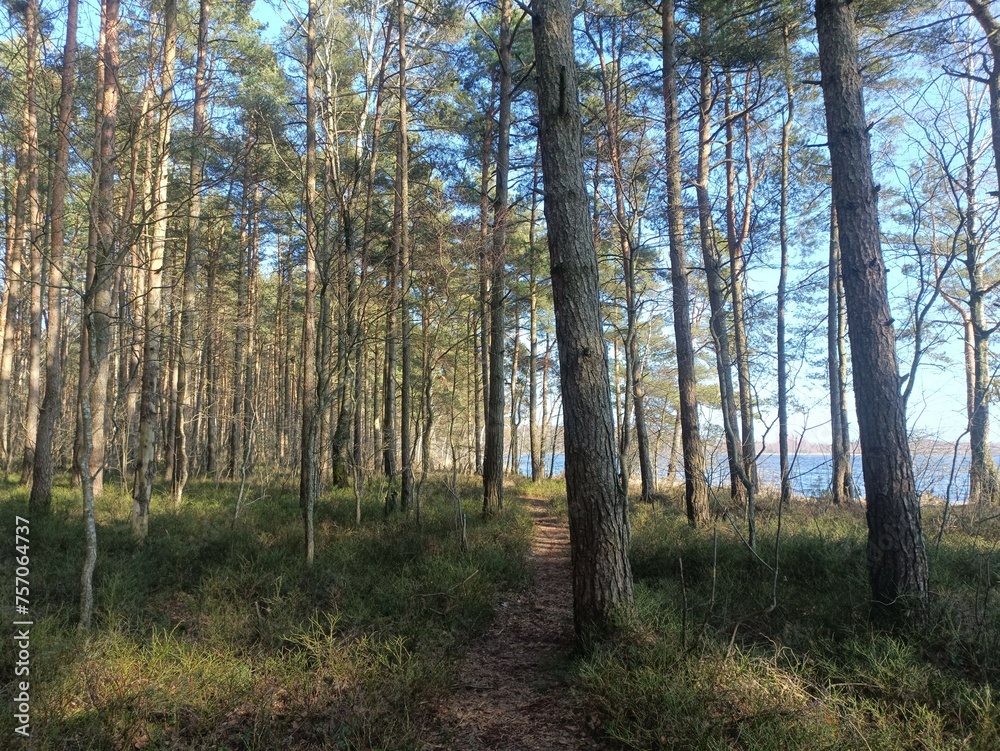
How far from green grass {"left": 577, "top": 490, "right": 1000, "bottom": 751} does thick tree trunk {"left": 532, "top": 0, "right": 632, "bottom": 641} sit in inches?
16.3

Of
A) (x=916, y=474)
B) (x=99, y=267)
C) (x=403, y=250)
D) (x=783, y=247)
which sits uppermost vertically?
(x=783, y=247)

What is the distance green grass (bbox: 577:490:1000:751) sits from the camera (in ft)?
8.86

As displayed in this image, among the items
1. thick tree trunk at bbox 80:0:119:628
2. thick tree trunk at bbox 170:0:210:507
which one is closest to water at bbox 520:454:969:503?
thick tree trunk at bbox 80:0:119:628

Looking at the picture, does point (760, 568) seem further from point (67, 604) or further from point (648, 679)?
point (67, 604)

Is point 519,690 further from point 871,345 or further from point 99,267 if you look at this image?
point 99,267

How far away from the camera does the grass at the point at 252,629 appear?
117 inches

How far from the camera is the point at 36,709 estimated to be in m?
2.83

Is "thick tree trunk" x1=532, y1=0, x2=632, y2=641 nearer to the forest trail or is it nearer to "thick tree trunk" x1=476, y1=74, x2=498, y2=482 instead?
the forest trail

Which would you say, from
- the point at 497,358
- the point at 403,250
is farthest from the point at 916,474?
the point at 403,250

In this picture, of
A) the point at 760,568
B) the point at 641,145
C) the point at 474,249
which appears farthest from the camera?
the point at 474,249

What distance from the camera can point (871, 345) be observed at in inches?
166

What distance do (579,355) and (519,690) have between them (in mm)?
2625

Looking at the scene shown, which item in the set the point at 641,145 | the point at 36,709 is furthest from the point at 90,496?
the point at 641,145

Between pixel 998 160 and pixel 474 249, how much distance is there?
30.3 ft
